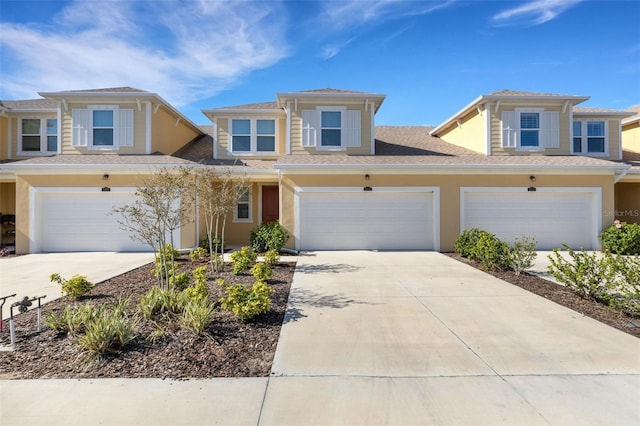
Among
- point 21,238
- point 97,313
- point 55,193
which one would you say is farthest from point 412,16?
point 21,238

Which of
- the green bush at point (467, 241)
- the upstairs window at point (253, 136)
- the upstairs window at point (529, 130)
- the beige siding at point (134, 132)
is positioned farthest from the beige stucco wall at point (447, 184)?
the beige siding at point (134, 132)

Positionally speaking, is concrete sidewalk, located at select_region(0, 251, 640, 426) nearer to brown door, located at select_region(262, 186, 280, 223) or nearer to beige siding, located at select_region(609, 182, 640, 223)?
brown door, located at select_region(262, 186, 280, 223)

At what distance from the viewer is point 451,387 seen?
3.17 metres

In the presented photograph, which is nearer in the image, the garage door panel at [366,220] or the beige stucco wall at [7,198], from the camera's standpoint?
the garage door panel at [366,220]

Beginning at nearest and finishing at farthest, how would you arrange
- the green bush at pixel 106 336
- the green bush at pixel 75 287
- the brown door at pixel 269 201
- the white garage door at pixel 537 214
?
the green bush at pixel 106 336 < the green bush at pixel 75 287 < the white garage door at pixel 537 214 < the brown door at pixel 269 201

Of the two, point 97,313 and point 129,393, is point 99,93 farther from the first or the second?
point 129,393

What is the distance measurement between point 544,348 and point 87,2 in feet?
38.9

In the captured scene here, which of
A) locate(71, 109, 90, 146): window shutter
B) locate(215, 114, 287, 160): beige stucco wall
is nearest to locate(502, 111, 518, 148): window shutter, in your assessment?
locate(215, 114, 287, 160): beige stucco wall

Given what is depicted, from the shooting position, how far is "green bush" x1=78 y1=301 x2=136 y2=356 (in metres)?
3.66

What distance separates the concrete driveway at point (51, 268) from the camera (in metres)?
6.67

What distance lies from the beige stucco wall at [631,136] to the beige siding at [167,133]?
2234 centimetres

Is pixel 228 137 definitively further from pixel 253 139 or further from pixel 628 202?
pixel 628 202

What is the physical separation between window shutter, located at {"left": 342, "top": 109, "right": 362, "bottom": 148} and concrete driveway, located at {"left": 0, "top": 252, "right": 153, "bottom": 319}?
27.9 feet

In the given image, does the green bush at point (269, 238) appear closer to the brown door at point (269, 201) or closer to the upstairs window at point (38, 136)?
the brown door at point (269, 201)
